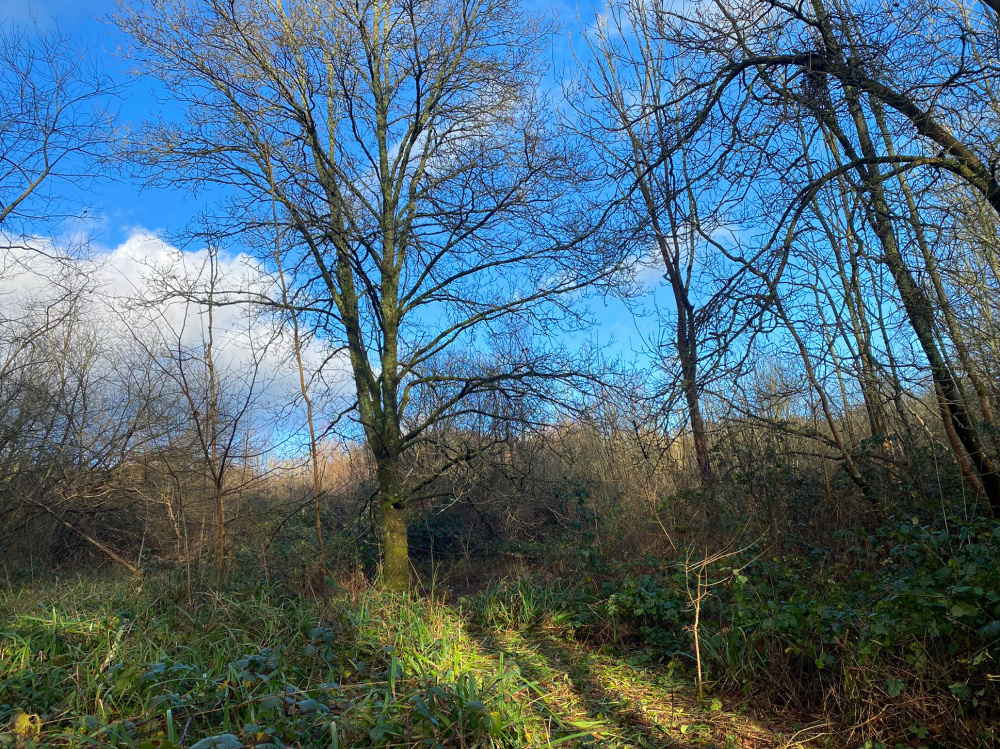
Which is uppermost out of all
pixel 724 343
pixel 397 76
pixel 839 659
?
pixel 397 76

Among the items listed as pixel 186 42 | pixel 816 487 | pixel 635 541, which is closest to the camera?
pixel 816 487

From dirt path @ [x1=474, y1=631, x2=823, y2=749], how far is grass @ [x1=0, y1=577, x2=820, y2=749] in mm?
16

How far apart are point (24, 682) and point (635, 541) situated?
719 centimetres

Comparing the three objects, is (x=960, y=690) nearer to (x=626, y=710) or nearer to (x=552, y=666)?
(x=626, y=710)

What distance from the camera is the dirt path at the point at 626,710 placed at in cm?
418

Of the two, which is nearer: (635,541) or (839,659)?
(839,659)

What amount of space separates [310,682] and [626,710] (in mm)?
2282

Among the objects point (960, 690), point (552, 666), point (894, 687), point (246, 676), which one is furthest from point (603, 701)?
point (246, 676)

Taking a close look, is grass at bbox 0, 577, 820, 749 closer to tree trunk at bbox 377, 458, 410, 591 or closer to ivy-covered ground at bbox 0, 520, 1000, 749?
ivy-covered ground at bbox 0, 520, 1000, 749

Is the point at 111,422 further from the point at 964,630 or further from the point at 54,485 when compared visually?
the point at 964,630

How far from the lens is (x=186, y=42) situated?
345 inches

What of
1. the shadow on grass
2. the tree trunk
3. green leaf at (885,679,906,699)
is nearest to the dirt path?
the shadow on grass

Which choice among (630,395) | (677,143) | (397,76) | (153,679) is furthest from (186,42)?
(153,679)

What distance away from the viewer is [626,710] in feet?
15.5
